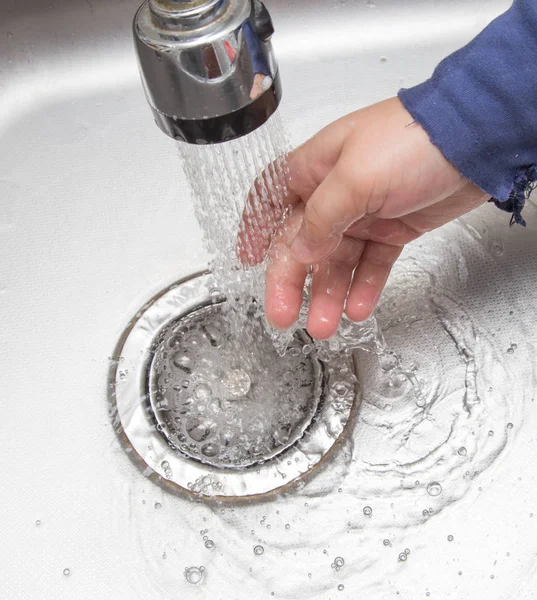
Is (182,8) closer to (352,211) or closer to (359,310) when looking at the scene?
(352,211)

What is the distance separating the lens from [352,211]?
43 centimetres

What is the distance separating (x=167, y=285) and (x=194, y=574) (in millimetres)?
232

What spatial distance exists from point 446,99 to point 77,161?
0.36 m

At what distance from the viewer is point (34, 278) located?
584 mm

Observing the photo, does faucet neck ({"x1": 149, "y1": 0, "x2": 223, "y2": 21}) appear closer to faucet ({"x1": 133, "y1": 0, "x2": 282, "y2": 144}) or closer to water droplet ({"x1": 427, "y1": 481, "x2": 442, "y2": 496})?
faucet ({"x1": 133, "y1": 0, "x2": 282, "y2": 144})

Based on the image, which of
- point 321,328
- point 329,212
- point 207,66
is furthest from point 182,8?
point 321,328

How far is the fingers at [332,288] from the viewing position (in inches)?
20.2

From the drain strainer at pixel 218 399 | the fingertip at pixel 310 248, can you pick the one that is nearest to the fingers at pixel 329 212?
the fingertip at pixel 310 248

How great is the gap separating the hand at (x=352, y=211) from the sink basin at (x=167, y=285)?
43mm

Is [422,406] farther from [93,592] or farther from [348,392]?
[93,592]

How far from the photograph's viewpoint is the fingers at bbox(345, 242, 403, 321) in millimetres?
522

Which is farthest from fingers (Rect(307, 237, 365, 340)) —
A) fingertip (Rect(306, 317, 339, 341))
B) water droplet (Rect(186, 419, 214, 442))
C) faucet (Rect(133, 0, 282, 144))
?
faucet (Rect(133, 0, 282, 144))

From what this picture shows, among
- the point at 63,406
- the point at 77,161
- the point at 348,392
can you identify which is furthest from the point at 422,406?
the point at 77,161

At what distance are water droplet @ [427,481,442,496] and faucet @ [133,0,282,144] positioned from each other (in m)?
0.27
